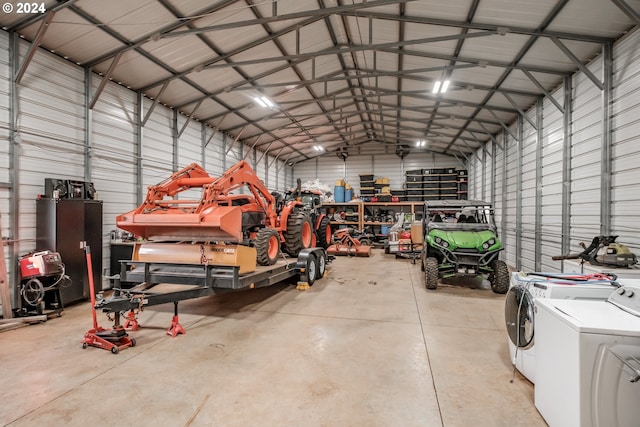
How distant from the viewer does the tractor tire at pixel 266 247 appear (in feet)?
16.3

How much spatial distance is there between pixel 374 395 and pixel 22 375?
3253mm

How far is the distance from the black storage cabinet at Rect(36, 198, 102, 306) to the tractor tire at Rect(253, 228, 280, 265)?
3019mm

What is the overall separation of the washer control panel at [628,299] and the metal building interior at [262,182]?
45 centimetres

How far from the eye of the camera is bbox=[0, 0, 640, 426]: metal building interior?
2512 mm

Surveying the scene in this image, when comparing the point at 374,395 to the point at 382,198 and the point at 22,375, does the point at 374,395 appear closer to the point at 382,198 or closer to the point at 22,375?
the point at 22,375

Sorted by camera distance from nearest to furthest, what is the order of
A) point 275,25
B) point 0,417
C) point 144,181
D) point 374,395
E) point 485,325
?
point 0,417 → point 374,395 → point 485,325 → point 275,25 → point 144,181

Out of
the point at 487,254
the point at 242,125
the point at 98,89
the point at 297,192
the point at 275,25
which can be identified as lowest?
the point at 487,254

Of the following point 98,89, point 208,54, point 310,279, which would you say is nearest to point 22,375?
point 310,279

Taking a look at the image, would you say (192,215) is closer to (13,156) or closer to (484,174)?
(13,156)

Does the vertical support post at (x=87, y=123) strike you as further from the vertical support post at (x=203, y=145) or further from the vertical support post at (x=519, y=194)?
the vertical support post at (x=519, y=194)

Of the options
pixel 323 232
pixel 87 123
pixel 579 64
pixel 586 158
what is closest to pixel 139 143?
pixel 87 123

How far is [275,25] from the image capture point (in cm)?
593

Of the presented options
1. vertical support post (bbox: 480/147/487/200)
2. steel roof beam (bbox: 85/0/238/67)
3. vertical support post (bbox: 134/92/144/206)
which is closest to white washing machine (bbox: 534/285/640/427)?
steel roof beam (bbox: 85/0/238/67)

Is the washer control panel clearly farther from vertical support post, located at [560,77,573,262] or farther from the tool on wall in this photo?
vertical support post, located at [560,77,573,262]
